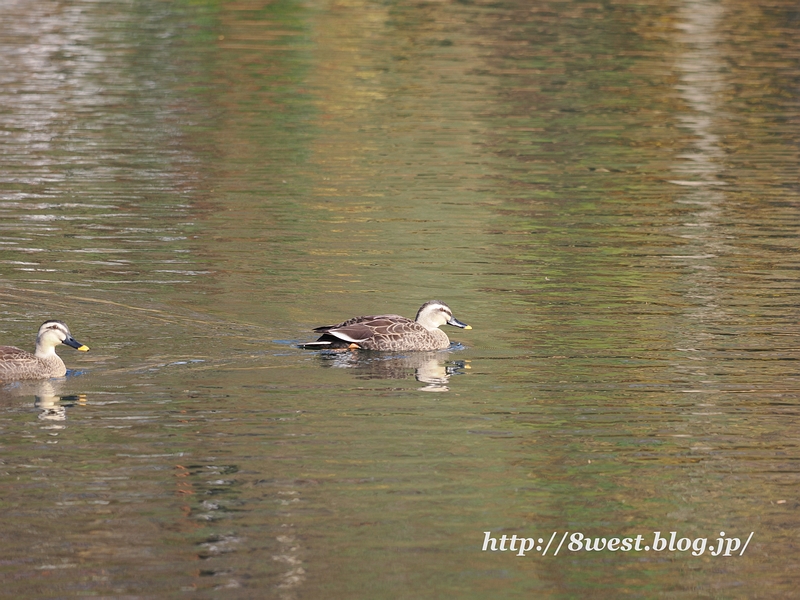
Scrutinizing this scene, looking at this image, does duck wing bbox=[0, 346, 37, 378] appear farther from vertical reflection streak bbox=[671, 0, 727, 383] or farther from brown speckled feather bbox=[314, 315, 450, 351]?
vertical reflection streak bbox=[671, 0, 727, 383]

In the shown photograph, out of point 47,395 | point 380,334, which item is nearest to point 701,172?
point 380,334

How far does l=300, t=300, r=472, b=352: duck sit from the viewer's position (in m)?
14.4

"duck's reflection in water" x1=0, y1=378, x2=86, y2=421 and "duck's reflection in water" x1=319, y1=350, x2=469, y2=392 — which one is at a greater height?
"duck's reflection in water" x1=0, y1=378, x2=86, y2=421

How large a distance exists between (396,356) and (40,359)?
→ 3.41 m

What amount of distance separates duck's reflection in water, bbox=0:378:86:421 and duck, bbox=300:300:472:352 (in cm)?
247

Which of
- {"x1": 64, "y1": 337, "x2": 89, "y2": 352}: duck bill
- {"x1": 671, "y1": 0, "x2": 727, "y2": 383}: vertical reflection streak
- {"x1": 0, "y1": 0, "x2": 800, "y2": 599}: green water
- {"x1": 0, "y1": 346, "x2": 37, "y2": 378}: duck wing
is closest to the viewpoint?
{"x1": 0, "y1": 0, "x2": 800, "y2": 599}: green water

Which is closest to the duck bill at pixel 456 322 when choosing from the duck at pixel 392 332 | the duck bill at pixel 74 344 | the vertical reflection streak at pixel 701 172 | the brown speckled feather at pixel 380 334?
the duck at pixel 392 332

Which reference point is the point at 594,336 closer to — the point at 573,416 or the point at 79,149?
the point at 573,416

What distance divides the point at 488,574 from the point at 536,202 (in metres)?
13.5

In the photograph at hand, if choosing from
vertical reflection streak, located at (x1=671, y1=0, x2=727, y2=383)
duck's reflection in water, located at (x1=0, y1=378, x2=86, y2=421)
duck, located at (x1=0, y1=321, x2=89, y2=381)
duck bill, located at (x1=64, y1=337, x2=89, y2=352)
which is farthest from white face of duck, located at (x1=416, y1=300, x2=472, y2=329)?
duck's reflection in water, located at (x1=0, y1=378, x2=86, y2=421)

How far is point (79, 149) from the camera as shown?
26.2m

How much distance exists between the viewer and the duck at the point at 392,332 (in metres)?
14.4

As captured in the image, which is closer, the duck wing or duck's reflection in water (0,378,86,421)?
duck's reflection in water (0,378,86,421)

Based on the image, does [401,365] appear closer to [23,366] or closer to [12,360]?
[23,366]
